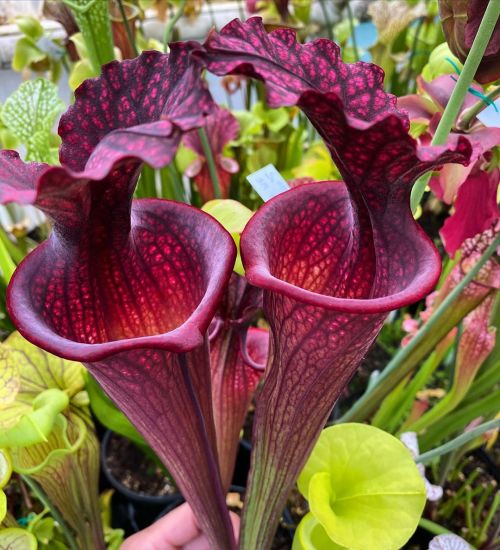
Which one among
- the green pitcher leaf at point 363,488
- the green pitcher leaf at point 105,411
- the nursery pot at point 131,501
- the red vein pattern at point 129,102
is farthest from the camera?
the nursery pot at point 131,501

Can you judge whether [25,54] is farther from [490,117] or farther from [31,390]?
[490,117]

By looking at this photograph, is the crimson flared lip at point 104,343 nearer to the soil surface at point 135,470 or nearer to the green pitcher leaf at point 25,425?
Answer: the green pitcher leaf at point 25,425

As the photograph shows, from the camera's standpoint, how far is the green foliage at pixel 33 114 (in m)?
0.66

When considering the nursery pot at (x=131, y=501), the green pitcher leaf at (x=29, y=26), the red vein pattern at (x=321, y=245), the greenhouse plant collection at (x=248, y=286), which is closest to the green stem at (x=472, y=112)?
the greenhouse plant collection at (x=248, y=286)

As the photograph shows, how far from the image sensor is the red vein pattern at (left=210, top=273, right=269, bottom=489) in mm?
565

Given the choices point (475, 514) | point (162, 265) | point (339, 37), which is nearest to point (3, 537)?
point (162, 265)

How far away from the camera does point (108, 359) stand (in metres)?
0.34

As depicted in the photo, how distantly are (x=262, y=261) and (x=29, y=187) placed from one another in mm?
153

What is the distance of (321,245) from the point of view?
45cm

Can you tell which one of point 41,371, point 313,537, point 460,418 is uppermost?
point 41,371

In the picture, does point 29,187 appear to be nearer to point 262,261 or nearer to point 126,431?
point 262,261

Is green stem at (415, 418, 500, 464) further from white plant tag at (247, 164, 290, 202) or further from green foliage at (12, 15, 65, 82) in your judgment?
green foliage at (12, 15, 65, 82)

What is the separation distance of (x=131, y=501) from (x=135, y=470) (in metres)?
0.07

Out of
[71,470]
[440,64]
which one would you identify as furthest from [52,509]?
[440,64]
